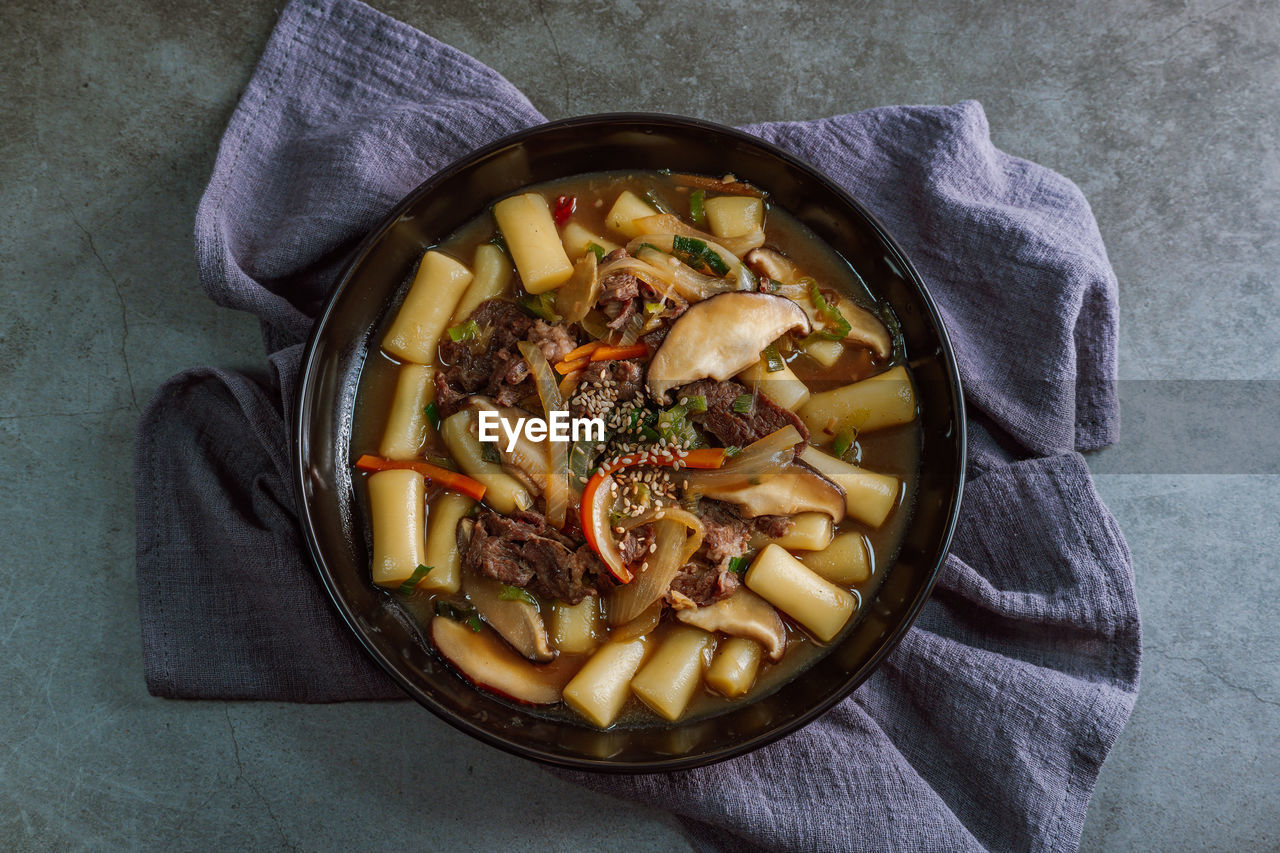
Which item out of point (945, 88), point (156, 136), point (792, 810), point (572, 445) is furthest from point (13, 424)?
point (945, 88)

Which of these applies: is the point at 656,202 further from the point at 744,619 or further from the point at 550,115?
the point at 744,619

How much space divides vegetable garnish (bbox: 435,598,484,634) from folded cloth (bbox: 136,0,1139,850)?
0.47m

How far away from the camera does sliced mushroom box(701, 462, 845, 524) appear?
113 inches

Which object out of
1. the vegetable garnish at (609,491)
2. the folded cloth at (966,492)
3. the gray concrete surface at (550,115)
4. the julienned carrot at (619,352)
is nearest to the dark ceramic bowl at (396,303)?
the folded cloth at (966,492)

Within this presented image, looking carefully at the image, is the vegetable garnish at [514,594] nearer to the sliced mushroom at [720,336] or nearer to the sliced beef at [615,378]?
the sliced beef at [615,378]

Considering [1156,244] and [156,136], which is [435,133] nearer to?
[156,136]

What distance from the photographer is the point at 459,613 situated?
3.01 metres

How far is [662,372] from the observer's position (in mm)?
2912

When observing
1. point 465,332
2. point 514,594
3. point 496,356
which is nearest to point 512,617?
point 514,594

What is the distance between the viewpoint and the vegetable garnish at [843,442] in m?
3.02

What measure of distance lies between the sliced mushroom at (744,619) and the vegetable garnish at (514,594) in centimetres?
51

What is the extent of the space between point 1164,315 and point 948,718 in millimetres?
1880

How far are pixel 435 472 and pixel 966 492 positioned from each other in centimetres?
201

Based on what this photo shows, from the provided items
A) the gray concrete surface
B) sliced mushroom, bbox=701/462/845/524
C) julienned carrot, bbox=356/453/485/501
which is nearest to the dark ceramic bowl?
julienned carrot, bbox=356/453/485/501
